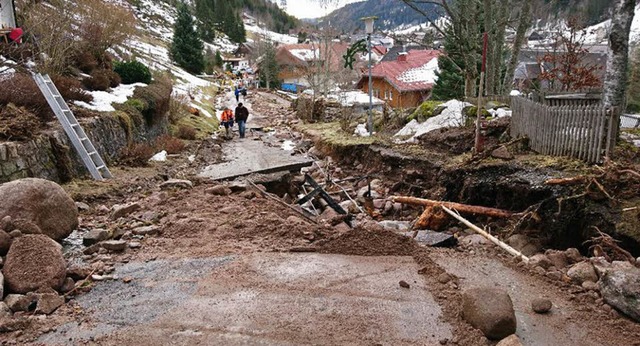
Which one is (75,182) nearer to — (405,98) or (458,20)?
(458,20)

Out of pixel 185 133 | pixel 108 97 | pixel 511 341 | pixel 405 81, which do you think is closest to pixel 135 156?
pixel 108 97

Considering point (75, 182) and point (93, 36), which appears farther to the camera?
point (93, 36)

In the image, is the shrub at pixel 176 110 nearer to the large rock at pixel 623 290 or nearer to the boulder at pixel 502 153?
the boulder at pixel 502 153

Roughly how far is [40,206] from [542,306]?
644cm

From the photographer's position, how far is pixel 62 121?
33.6ft

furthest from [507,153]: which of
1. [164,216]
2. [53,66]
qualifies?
[53,66]

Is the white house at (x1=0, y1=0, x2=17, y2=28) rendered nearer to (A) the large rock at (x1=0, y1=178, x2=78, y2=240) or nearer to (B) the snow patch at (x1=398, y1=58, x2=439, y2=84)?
(A) the large rock at (x1=0, y1=178, x2=78, y2=240)

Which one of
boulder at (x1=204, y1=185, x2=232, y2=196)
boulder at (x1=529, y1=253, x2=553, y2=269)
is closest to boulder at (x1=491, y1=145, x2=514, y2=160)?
boulder at (x1=529, y1=253, x2=553, y2=269)

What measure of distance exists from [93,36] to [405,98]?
27.0m

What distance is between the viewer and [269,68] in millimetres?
59125

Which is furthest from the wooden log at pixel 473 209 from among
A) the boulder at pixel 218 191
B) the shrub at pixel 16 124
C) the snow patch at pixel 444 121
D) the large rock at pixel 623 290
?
the shrub at pixel 16 124

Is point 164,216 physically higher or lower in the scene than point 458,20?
lower

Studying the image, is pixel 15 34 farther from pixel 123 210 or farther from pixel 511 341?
pixel 511 341

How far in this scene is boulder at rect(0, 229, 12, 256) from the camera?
17.9 feet
